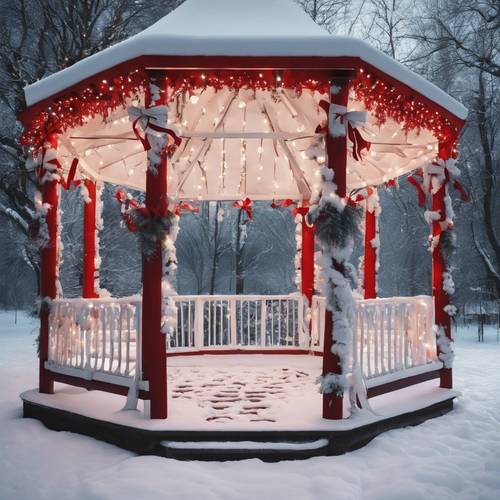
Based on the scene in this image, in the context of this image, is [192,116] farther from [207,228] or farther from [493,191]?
[207,228]

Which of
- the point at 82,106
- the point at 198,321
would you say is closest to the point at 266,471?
the point at 82,106

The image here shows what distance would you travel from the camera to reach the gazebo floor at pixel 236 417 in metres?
5.39

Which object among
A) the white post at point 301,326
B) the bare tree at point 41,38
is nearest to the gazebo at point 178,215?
the white post at point 301,326

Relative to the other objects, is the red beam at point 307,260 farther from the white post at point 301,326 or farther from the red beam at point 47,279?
the red beam at point 47,279

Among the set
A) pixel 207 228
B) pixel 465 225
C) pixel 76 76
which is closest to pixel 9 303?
pixel 207 228

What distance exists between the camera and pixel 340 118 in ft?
18.8

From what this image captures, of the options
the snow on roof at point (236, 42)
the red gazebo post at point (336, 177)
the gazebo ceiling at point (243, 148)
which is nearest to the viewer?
the snow on roof at point (236, 42)

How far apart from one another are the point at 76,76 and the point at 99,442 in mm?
3918

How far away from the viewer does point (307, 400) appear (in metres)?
6.77

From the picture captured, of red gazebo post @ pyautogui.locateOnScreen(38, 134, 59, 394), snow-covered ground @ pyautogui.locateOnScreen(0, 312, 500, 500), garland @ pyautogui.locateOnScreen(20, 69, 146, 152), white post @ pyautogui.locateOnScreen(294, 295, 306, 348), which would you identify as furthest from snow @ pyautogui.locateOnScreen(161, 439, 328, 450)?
white post @ pyautogui.locateOnScreen(294, 295, 306, 348)

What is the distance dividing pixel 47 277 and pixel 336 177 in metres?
3.89

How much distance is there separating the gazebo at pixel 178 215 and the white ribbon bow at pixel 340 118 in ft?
0.05

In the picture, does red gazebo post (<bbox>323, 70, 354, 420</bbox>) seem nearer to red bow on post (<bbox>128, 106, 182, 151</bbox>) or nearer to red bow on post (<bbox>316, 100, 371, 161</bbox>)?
red bow on post (<bbox>316, 100, 371, 161</bbox>)

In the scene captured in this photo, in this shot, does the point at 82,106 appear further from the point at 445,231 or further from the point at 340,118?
the point at 445,231
